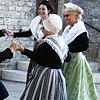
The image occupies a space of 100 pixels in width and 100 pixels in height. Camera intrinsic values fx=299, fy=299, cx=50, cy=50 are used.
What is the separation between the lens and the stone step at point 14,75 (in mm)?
6426

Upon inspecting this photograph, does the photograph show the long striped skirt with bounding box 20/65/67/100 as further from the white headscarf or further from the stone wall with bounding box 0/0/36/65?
the stone wall with bounding box 0/0/36/65

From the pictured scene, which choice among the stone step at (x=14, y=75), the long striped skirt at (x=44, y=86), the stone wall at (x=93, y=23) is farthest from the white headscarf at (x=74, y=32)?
the stone wall at (x=93, y=23)

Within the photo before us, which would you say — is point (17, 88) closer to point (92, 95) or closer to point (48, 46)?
point (92, 95)

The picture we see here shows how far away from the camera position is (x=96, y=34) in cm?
805

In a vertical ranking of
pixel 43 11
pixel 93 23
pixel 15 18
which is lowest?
pixel 93 23

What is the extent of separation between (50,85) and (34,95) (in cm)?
20

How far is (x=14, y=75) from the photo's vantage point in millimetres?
6504

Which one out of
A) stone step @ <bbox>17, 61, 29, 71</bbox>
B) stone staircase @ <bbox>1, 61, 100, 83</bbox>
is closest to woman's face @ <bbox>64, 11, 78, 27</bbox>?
stone staircase @ <bbox>1, 61, 100, 83</bbox>

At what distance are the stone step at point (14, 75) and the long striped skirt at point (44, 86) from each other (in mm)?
3224

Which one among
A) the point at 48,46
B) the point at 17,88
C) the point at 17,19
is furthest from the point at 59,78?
the point at 17,19

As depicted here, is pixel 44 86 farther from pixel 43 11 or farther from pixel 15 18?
pixel 15 18

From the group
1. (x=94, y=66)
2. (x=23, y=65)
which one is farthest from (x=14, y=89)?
(x=94, y=66)

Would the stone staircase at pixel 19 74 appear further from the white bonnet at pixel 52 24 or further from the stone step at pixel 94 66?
the white bonnet at pixel 52 24

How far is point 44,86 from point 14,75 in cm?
343
